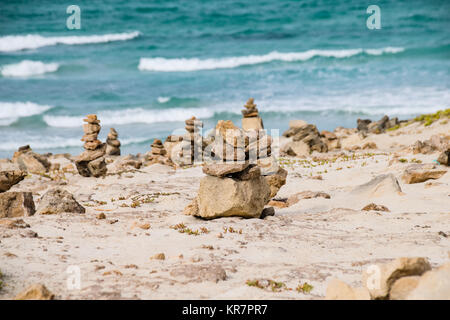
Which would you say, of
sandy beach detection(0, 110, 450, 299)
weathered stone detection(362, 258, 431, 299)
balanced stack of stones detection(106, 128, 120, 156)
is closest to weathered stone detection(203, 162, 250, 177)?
sandy beach detection(0, 110, 450, 299)

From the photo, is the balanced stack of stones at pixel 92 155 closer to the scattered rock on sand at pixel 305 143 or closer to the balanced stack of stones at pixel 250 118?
the balanced stack of stones at pixel 250 118

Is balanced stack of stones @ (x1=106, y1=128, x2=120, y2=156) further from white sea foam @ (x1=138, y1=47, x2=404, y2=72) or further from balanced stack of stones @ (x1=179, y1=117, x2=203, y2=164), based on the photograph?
white sea foam @ (x1=138, y1=47, x2=404, y2=72)

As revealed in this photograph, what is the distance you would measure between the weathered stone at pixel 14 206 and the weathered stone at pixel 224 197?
4.02 m

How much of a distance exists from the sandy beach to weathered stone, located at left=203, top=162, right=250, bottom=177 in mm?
1035

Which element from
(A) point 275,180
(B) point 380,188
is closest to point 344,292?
(B) point 380,188

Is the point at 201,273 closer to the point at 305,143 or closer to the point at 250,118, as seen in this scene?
the point at 250,118

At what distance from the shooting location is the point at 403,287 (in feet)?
21.2

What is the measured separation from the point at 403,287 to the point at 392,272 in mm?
218

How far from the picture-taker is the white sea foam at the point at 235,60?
173 ft

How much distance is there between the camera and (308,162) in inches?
828

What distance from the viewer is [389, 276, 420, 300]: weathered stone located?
6391 millimetres

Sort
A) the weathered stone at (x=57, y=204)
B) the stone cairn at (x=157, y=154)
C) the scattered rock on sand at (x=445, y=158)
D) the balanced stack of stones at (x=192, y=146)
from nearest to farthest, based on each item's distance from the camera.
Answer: the weathered stone at (x=57, y=204) → the scattered rock on sand at (x=445, y=158) → the stone cairn at (x=157, y=154) → the balanced stack of stones at (x=192, y=146)

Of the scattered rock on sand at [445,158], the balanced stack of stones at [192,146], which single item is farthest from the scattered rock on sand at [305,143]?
the scattered rock on sand at [445,158]

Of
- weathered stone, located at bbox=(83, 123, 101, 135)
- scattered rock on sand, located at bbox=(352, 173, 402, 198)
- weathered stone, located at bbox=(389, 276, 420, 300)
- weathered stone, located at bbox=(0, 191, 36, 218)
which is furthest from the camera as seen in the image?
weathered stone, located at bbox=(83, 123, 101, 135)
